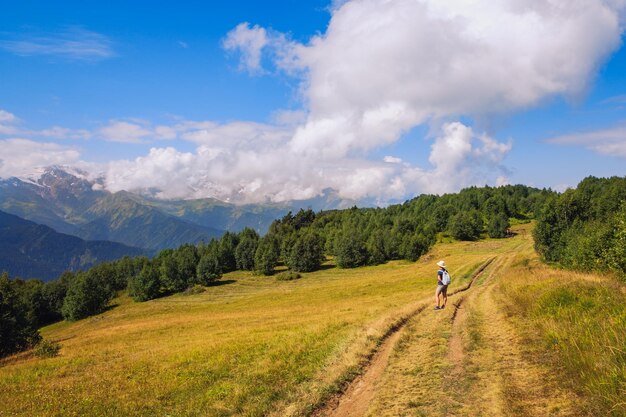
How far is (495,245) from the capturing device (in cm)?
11319

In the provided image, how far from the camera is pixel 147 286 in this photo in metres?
124

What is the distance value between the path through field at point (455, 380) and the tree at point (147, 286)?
12574 centimetres

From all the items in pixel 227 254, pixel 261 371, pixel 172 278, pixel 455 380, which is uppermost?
pixel 455 380

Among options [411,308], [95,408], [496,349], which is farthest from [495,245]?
[95,408]

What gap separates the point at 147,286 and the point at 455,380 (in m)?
131

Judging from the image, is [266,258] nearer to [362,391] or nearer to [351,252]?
[351,252]

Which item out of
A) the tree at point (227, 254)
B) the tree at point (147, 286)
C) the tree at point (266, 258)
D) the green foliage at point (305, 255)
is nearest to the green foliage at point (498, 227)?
the green foliage at point (305, 255)

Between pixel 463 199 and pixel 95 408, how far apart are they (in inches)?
8142

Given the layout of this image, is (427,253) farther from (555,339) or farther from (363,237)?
Result: (555,339)

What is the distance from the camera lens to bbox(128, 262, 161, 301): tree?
124m

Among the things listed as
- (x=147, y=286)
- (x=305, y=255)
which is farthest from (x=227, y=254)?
(x=305, y=255)

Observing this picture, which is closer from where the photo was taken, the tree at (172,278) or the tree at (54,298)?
the tree at (172,278)

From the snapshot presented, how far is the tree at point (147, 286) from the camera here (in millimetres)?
124312

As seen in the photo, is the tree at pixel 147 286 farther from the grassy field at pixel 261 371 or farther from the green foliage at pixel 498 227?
the green foliage at pixel 498 227
